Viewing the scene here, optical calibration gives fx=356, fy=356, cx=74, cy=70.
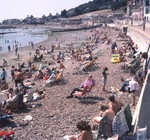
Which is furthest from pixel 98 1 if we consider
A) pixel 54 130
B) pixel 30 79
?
pixel 54 130

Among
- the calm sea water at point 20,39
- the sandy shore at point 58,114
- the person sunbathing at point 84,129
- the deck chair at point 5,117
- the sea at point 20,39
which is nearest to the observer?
the person sunbathing at point 84,129

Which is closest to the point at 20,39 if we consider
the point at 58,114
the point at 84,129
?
the point at 58,114

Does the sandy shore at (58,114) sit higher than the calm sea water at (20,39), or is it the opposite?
the sandy shore at (58,114)

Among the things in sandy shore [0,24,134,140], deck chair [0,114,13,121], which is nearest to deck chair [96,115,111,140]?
sandy shore [0,24,134,140]

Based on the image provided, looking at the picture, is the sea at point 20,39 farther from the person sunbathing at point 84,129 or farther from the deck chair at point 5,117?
the person sunbathing at point 84,129

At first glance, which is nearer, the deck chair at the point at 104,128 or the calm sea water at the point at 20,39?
the deck chair at the point at 104,128

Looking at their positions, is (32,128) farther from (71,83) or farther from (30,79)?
(30,79)

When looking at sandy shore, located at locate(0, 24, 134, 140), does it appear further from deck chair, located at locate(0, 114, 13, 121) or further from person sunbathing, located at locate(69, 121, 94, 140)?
person sunbathing, located at locate(69, 121, 94, 140)

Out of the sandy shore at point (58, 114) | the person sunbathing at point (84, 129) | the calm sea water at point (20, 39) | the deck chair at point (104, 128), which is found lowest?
the calm sea water at point (20, 39)

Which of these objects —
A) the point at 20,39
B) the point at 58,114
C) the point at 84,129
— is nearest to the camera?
the point at 84,129

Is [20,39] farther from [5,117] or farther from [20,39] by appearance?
[5,117]

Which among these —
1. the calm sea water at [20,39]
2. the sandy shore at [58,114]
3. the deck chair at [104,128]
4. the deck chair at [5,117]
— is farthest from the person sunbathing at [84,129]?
the calm sea water at [20,39]

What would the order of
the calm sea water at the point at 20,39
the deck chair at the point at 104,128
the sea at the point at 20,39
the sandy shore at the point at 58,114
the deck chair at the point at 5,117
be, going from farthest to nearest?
1. the calm sea water at the point at 20,39
2. the sea at the point at 20,39
3. the deck chair at the point at 5,117
4. the sandy shore at the point at 58,114
5. the deck chair at the point at 104,128

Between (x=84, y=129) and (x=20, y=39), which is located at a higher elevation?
(x=84, y=129)
